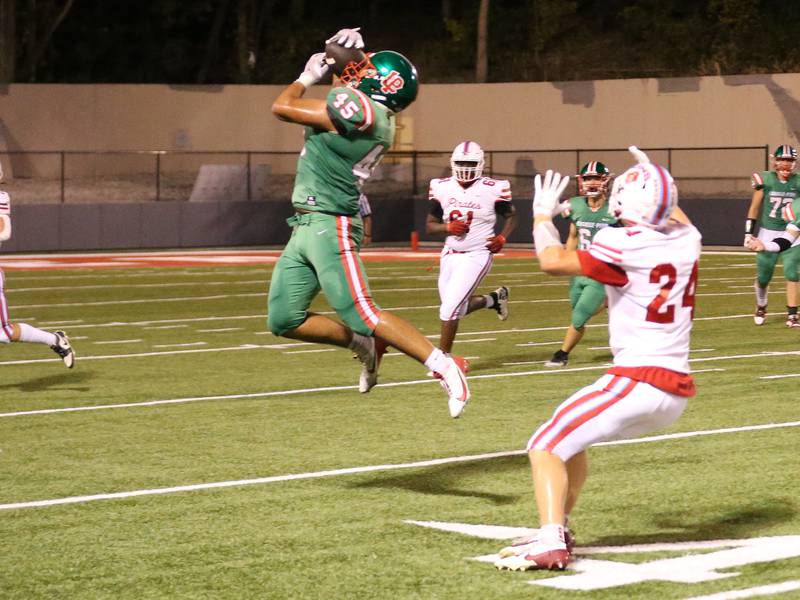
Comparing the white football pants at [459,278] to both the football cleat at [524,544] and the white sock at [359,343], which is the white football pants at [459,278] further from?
the football cleat at [524,544]

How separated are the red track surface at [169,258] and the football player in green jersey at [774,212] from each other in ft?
39.3

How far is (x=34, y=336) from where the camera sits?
39.6 feet

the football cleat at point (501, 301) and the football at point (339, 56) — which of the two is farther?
the football cleat at point (501, 301)

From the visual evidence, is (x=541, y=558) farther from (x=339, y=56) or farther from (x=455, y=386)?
(x=339, y=56)

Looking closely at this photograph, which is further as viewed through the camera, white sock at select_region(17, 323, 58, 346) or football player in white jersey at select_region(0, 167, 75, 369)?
white sock at select_region(17, 323, 58, 346)

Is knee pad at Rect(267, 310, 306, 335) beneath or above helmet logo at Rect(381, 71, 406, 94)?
beneath

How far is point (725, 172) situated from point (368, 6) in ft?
63.0

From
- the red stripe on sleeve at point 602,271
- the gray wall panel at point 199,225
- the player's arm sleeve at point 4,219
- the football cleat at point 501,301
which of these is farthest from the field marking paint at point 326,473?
the gray wall panel at point 199,225

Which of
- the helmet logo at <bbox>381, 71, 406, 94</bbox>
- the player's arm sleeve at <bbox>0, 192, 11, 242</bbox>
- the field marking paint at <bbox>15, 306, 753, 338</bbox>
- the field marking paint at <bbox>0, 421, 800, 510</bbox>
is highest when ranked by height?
the helmet logo at <bbox>381, 71, 406, 94</bbox>

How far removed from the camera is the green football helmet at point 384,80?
7.96 meters

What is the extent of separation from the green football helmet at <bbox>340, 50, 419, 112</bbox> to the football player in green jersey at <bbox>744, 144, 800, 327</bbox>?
31.2 feet

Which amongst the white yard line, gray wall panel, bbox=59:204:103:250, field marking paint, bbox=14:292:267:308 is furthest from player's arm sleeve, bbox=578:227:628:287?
gray wall panel, bbox=59:204:103:250

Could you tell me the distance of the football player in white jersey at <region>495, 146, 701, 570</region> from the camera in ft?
19.5

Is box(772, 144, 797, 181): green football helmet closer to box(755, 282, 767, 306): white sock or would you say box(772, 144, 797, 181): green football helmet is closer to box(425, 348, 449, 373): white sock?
box(755, 282, 767, 306): white sock
